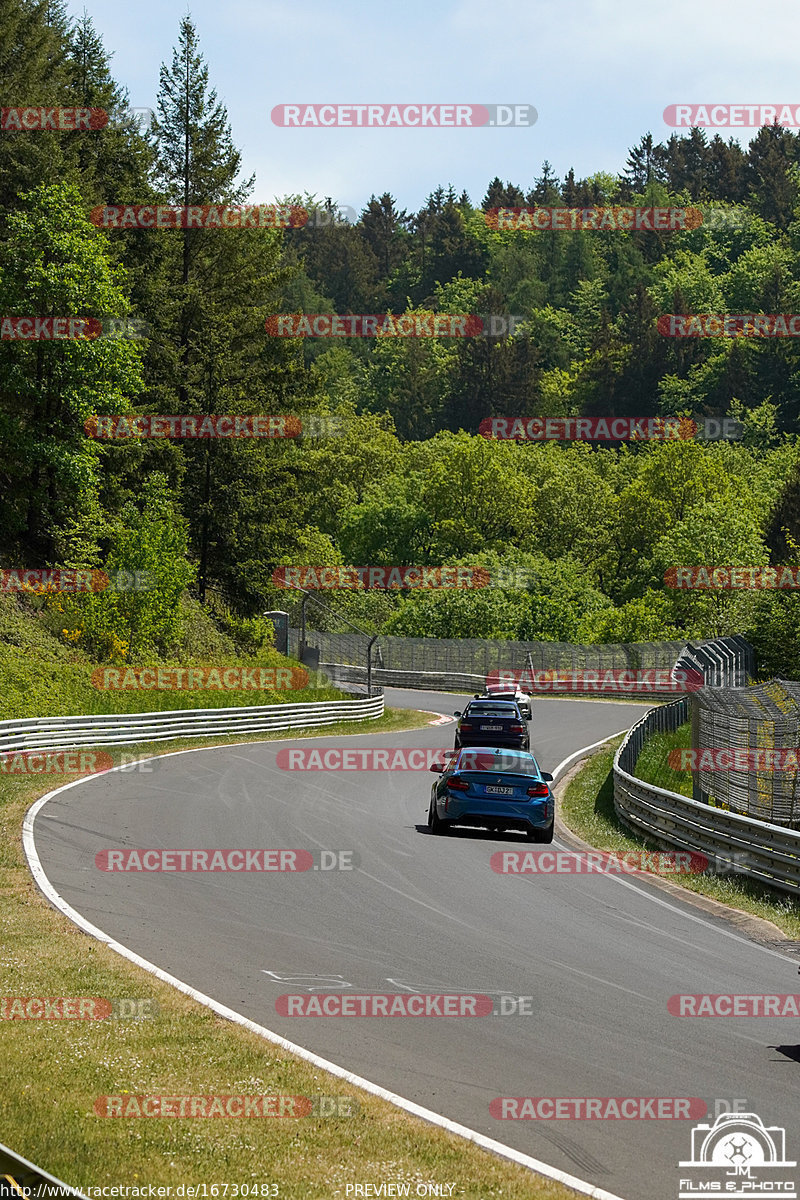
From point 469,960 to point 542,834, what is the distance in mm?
8966

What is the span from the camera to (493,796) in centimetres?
1981

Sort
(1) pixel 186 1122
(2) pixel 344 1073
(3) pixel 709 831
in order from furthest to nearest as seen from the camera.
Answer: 1. (3) pixel 709 831
2. (2) pixel 344 1073
3. (1) pixel 186 1122

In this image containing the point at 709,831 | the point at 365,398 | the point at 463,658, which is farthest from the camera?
the point at 365,398

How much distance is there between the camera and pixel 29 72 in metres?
52.4

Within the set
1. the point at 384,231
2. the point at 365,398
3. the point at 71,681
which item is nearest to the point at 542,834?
the point at 71,681

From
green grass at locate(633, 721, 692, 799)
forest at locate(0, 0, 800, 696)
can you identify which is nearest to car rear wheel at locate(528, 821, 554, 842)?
green grass at locate(633, 721, 692, 799)

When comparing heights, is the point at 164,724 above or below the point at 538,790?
below

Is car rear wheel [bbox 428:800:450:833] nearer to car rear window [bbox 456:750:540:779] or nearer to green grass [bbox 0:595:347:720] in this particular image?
car rear window [bbox 456:750:540:779]

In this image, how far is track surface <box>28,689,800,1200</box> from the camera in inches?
297

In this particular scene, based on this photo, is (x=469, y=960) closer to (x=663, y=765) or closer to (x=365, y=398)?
(x=663, y=765)

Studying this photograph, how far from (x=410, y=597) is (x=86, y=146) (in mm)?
48641

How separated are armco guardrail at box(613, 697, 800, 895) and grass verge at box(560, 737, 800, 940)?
0.57ft

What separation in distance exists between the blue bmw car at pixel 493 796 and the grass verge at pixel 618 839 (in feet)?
4.74

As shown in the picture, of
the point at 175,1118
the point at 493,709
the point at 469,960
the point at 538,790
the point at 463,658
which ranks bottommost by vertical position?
the point at 463,658
